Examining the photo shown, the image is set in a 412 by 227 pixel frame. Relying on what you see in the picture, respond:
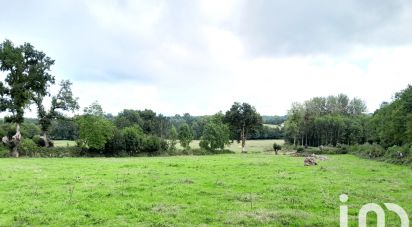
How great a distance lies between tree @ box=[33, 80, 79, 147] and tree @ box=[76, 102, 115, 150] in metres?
3.01

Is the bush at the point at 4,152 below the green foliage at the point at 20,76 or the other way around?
below

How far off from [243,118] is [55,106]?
159ft

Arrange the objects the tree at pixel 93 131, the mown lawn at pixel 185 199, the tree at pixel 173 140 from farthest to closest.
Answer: the tree at pixel 173 140
the tree at pixel 93 131
the mown lawn at pixel 185 199

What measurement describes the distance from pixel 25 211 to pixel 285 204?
11.8m

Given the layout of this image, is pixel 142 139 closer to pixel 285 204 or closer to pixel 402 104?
pixel 402 104

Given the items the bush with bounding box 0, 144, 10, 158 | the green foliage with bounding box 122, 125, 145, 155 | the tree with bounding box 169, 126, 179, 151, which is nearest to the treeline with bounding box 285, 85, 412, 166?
the tree with bounding box 169, 126, 179, 151

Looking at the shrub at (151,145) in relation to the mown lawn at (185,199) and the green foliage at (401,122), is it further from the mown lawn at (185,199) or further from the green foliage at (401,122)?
the mown lawn at (185,199)

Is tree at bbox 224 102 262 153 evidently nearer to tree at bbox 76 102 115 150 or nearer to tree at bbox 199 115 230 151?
tree at bbox 199 115 230 151

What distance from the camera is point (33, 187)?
22.0 metres

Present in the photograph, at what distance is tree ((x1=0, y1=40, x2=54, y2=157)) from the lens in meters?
56.5

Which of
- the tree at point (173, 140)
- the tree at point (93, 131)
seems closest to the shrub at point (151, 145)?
the tree at point (173, 140)

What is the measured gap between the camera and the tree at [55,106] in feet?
213

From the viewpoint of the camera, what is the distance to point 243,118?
98125mm

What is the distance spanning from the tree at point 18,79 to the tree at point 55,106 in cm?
421
